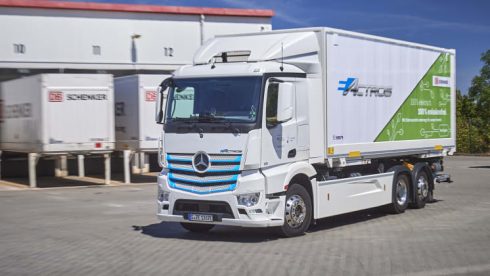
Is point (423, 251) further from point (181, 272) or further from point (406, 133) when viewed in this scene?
point (406, 133)

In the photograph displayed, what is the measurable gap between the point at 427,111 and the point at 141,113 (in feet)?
34.1

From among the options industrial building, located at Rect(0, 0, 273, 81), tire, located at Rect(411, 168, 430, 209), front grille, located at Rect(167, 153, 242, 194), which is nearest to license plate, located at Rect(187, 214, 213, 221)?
front grille, located at Rect(167, 153, 242, 194)

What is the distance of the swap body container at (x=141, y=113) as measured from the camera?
22.8m

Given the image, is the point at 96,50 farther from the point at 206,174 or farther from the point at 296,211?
the point at 296,211

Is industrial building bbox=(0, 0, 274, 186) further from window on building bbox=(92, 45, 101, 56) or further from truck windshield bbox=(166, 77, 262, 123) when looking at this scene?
truck windshield bbox=(166, 77, 262, 123)

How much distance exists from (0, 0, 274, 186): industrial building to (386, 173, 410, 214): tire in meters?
14.8

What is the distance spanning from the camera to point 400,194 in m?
14.8

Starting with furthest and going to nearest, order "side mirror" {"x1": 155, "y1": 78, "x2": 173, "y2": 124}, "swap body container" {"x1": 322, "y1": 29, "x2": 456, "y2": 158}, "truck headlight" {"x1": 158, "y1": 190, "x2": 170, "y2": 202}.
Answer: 1. "swap body container" {"x1": 322, "y1": 29, "x2": 456, "y2": 158}
2. "side mirror" {"x1": 155, "y1": 78, "x2": 173, "y2": 124}
3. "truck headlight" {"x1": 158, "y1": 190, "x2": 170, "y2": 202}

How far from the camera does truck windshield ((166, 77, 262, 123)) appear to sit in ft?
34.9

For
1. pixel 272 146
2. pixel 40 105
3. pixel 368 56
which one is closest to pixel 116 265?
pixel 272 146

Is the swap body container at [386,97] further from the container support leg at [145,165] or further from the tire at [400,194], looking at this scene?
the container support leg at [145,165]

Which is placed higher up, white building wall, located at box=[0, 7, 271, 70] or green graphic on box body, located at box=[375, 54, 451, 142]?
white building wall, located at box=[0, 7, 271, 70]

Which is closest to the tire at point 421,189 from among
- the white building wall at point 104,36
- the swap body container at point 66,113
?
the swap body container at point 66,113

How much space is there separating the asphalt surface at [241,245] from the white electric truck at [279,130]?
0.51m
